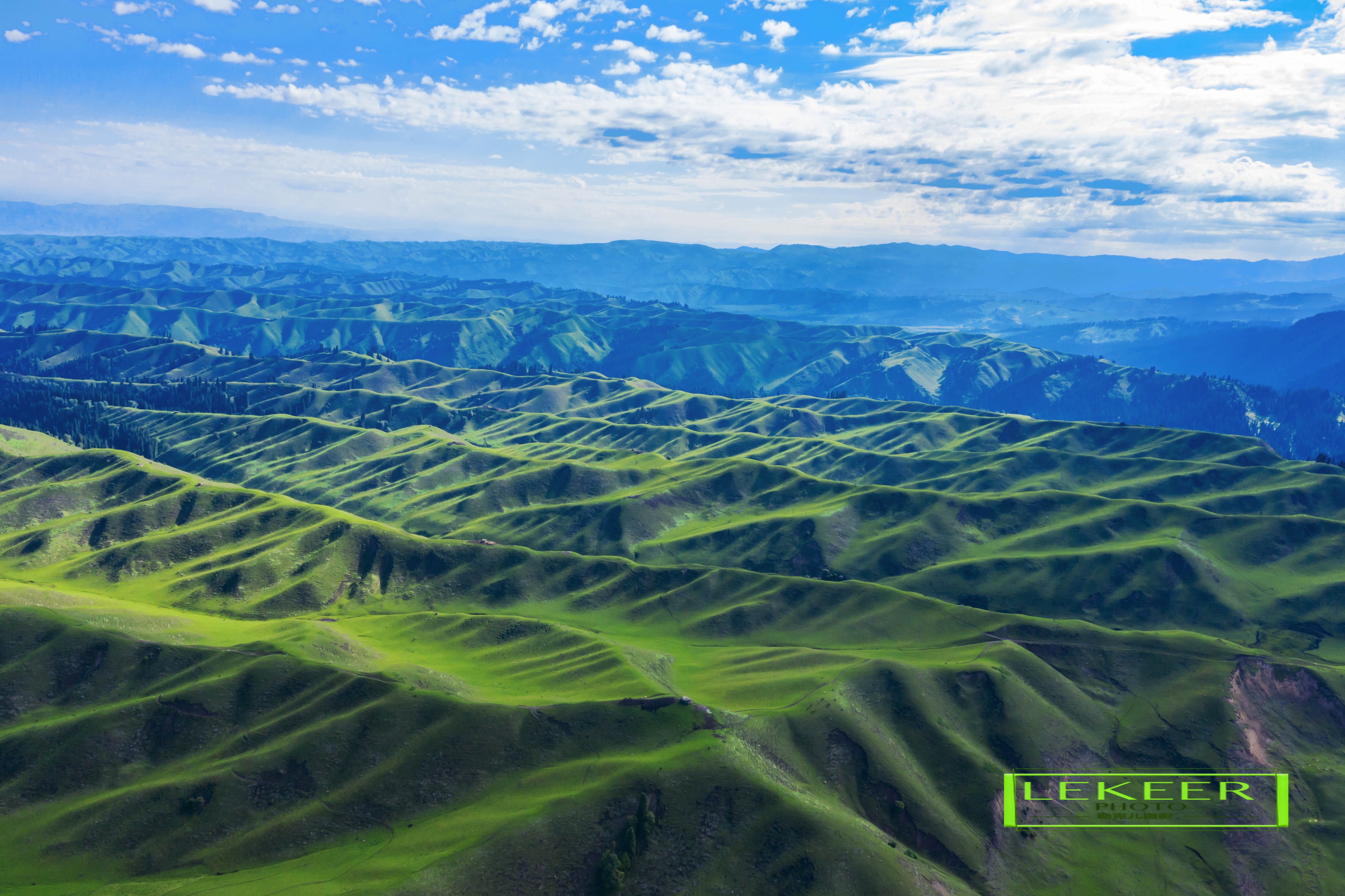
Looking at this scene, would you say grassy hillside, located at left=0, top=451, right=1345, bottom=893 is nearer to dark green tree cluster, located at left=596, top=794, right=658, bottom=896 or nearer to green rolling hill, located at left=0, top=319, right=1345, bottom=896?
green rolling hill, located at left=0, top=319, right=1345, bottom=896

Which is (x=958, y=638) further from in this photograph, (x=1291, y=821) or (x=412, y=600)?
(x=412, y=600)

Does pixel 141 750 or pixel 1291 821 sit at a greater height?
pixel 141 750

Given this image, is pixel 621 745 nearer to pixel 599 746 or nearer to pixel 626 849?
pixel 599 746

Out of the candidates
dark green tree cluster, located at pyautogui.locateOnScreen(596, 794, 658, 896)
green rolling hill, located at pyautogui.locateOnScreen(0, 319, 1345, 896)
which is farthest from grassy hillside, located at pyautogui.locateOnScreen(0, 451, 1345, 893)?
dark green tree cluster, located at pyautogui.locateOnScreen(596, 794, 658, 896)

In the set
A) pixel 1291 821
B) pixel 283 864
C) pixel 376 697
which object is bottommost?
pixel 1291 821

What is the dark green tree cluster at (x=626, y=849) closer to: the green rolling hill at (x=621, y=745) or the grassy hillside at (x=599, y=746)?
the green rolling hill at (x=621, y=745)

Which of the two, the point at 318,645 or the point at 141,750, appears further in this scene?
the point at 318,645

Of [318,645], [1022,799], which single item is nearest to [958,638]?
[1022,799]

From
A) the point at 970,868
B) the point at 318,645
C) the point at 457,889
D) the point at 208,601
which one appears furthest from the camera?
the point at 208,601

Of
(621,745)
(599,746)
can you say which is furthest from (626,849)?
(599,746)
